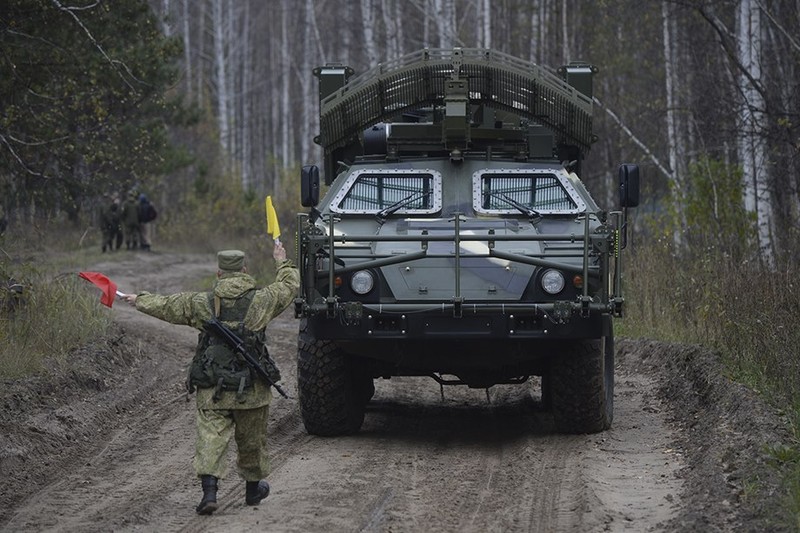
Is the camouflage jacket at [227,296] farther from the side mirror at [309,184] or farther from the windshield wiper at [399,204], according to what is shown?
the windshield wiper at [399,204]

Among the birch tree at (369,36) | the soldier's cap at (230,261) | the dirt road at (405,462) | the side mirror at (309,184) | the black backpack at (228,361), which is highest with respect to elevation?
the birch tree at (369,36)

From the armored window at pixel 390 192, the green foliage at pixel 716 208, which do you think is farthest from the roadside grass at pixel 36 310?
the green foliage at pixel 716 208

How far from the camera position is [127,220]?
31266 mm

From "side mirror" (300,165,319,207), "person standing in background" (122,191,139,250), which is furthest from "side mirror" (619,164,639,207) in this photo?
"person standing in background" (122,191,139,250)

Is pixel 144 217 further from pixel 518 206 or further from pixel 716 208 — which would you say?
pixel 518 206

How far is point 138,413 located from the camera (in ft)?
38.0

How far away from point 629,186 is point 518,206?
0.90 meters

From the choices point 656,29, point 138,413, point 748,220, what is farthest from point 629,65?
point 138,413

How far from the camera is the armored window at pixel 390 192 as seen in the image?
1036cm

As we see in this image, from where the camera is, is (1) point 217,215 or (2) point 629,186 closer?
(2) point 629,186

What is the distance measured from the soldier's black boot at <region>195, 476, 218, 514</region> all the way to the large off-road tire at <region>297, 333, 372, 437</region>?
7.22ft

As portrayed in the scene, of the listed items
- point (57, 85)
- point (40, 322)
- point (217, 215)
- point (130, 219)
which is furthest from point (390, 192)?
point (217, 215)

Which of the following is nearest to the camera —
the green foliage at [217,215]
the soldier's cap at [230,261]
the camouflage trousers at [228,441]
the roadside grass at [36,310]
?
the camouflage trousers at [228,441]

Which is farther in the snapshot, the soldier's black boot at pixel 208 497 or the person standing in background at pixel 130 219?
the person standing in background at pixel 130 219
